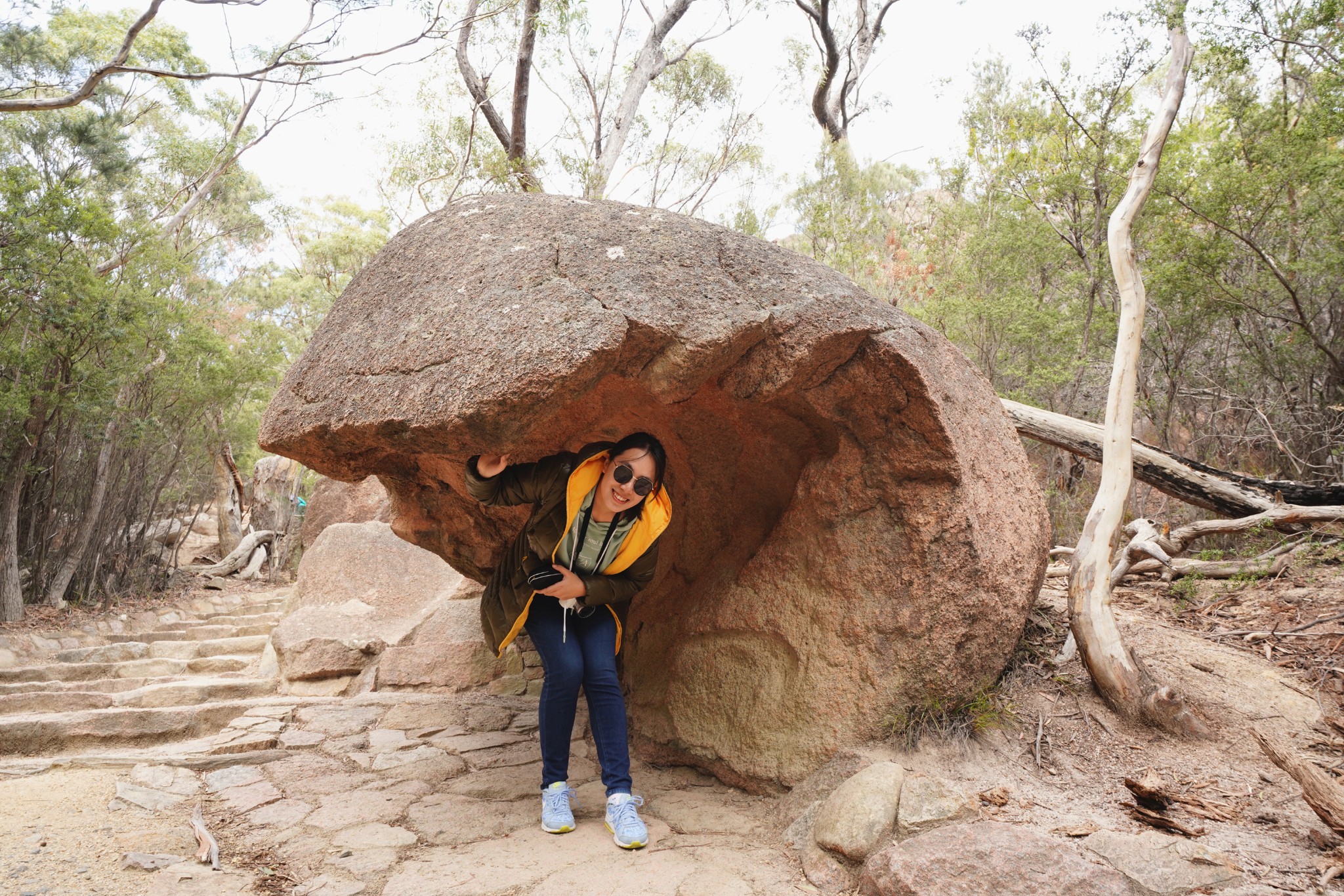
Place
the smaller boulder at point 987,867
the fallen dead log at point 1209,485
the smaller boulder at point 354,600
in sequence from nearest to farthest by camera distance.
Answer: the smaller boulder at point 987,867, the fallen dead log at point 1209,485, the smaller boulder at point 354,600

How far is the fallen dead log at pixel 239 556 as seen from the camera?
1202 centimetres

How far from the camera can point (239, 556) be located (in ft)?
40.9

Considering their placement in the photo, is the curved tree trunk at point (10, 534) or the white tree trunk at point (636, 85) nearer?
the curved tree trunk at point (10, 534)

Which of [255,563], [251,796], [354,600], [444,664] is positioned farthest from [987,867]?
[255,563]

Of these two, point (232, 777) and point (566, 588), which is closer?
point (566, 588)

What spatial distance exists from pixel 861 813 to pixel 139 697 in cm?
407

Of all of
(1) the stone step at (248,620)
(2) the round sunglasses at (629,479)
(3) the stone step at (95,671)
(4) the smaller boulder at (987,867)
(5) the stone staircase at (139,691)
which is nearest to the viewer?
(4) the smaller boulder at (987,867)

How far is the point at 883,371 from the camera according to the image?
2.96m

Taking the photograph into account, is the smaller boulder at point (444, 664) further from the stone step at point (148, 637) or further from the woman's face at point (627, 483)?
the stone step at point (148, 637)

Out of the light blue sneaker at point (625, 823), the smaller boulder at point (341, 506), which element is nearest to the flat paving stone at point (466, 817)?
the light blue sneaker at point (625, 823)

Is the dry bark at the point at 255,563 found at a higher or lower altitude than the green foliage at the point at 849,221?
lower

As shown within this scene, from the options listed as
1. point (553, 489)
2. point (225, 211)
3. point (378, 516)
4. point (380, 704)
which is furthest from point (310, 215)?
point (553, 489)

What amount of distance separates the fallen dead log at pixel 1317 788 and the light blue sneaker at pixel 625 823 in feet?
6.48

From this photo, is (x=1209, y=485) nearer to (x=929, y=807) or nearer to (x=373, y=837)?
(x=929, y=807)
